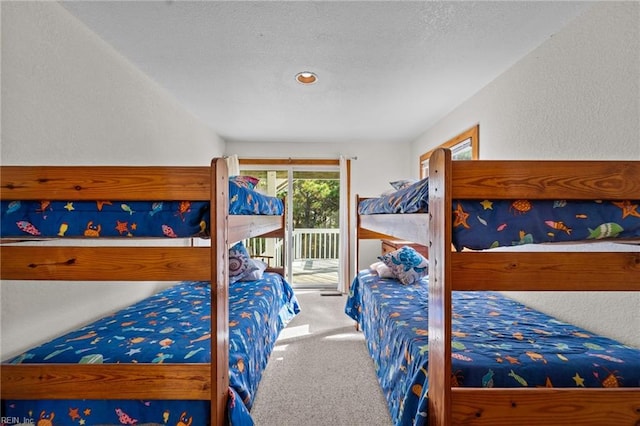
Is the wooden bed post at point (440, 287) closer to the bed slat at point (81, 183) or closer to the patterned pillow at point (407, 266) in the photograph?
the bed slat at point (81, 183)

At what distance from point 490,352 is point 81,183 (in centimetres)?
173

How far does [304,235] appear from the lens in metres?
4.98

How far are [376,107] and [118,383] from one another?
2.89 metres

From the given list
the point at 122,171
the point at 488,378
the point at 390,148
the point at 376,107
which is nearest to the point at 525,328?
the point at 488,378

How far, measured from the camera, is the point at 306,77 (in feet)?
7.73

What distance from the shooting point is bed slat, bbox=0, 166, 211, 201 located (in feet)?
3.33

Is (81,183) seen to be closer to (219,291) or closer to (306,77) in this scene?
(219,291)

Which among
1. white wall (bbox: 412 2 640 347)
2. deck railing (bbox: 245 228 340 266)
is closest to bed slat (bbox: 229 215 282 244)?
white wall (bbox: 412 2 640 347)

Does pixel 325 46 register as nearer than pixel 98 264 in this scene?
No

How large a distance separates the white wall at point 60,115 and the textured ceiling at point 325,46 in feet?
0.49

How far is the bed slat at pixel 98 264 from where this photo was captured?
40.9 inches

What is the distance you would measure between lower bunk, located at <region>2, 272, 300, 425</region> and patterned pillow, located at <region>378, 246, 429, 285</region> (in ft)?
4.00

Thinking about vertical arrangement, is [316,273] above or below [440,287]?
below

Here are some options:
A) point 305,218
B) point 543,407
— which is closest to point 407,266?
point 543,407
